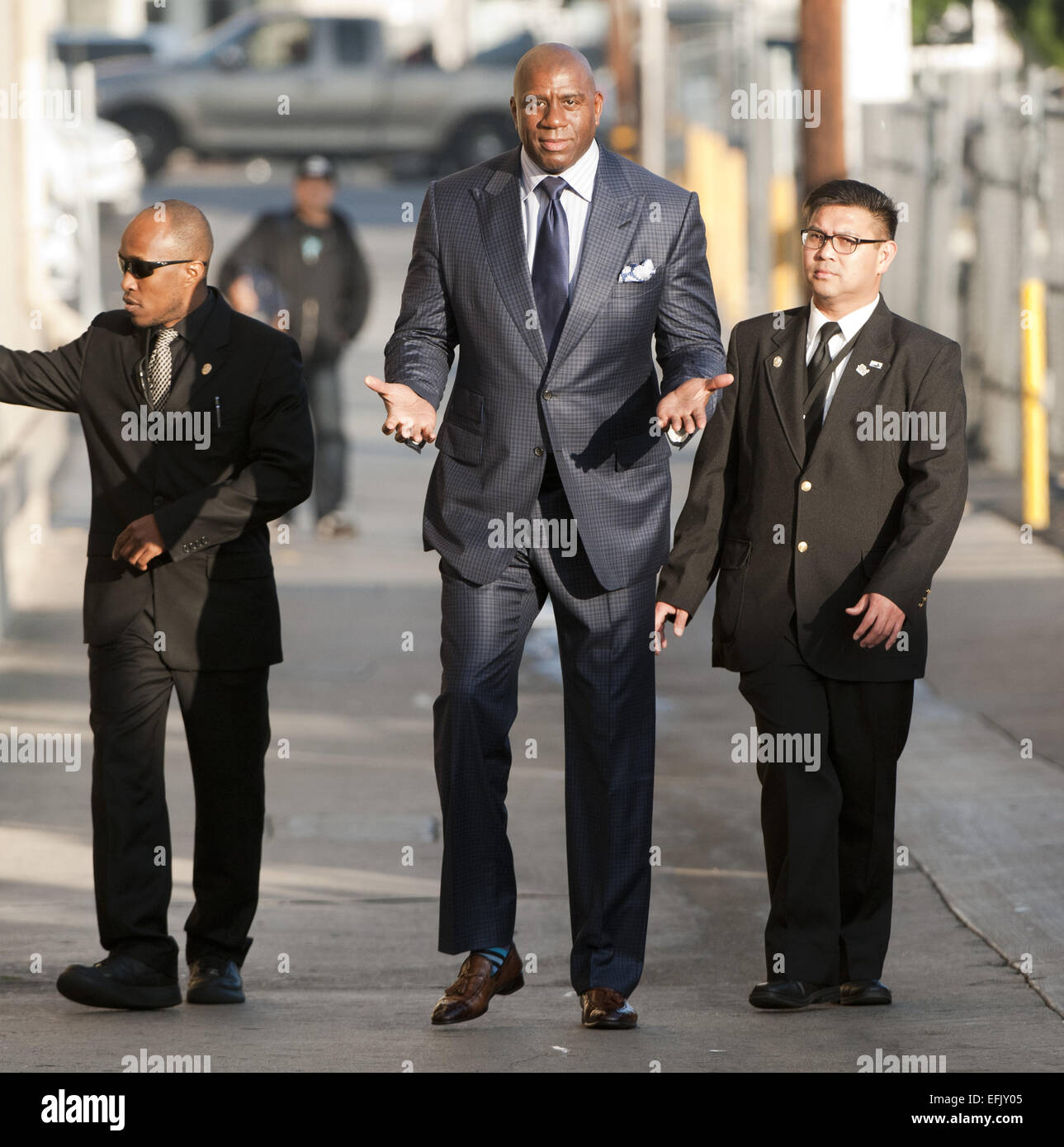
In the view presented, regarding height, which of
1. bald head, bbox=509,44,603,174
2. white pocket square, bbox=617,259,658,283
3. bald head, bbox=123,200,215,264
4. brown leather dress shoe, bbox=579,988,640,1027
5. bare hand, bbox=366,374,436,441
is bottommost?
brown leather dress shoe, bbox=579,988,640,1027

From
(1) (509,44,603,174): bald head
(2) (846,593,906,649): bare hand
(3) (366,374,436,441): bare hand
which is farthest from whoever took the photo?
(2) (846,593,906,649): bare hand

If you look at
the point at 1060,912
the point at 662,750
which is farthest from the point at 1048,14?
the point at 1060,912

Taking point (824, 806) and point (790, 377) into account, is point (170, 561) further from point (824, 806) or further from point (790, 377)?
point (824, 806)

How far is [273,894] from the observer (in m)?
6.84

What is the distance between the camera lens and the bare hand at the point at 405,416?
4828 mm

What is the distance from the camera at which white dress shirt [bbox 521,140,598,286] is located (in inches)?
201

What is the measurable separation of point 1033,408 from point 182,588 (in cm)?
811

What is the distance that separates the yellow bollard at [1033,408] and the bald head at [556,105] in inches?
306

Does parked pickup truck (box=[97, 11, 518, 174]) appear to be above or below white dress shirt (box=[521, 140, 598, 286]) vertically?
above

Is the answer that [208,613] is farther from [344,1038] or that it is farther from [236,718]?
[344,1038]

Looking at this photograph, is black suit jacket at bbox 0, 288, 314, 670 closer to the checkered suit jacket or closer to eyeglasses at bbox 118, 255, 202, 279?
eyeglasses at bbox 118, 255, 202, 279

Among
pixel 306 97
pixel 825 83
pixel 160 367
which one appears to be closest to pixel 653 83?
pixel 306 97

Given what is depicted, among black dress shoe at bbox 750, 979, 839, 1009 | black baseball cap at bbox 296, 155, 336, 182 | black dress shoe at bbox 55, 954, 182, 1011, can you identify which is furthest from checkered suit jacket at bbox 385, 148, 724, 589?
black baseball cap at bbox 296, 155, 336, 182

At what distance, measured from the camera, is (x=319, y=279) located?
12.7 meters
